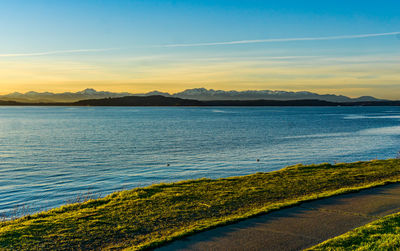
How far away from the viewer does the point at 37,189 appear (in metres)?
19.7

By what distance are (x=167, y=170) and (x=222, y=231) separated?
17430 millimetres

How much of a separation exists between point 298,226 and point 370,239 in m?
1.64

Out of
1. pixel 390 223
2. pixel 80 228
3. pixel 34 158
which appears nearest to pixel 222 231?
pixel 80 228

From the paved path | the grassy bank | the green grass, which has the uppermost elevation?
the grassy bank

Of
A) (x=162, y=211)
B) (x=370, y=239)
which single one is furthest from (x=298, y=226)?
(x=162, y=211)

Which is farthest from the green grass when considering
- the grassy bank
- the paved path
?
the grassy bank

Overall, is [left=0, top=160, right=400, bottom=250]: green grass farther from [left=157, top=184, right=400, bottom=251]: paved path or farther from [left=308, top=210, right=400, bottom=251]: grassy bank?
[left=308, top=210, right=400, bottom=251]: grassy bank

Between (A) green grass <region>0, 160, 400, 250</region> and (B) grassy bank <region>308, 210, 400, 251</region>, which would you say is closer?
(B) grassy bank <region>308, 210, 400, 251</region>

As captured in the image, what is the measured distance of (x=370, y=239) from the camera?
7.42 m

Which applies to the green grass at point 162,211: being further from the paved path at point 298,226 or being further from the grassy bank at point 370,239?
the grassy bank at point 370,239

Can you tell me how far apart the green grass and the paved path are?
40cm

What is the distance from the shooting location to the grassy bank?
7.01 m

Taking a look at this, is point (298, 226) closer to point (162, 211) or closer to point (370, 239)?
point (370, 239)

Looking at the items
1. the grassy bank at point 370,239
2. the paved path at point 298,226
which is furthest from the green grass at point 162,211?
the grassy bank at point 370,239
